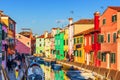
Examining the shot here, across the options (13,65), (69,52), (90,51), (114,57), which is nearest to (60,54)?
(69,52)

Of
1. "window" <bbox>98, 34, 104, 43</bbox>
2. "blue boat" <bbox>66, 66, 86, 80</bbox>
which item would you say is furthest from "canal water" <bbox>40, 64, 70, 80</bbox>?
"window" <bbox>98, 34, 104, 43</bbox>

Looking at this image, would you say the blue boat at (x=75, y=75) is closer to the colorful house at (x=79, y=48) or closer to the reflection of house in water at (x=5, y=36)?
the reflection of house in water at (x=5, y=36)

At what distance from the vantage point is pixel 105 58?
156 feet

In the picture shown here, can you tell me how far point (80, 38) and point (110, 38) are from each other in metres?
19.9

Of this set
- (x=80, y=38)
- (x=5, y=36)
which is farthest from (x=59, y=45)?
(x=5, y=36)

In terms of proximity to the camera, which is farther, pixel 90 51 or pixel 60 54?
pixel 60 54

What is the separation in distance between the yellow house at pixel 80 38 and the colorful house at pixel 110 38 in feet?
43.7

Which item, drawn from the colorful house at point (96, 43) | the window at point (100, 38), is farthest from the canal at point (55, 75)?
the window at point (100, 38)

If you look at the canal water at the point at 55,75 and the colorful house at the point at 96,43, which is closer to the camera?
the canal water at the point at 55,75

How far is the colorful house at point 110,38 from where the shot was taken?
42.1 m

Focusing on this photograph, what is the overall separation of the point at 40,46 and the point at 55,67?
74.9 m

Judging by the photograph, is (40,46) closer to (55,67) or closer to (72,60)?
(72,60)

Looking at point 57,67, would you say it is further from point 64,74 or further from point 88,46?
point 64,74

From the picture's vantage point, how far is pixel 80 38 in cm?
6488
